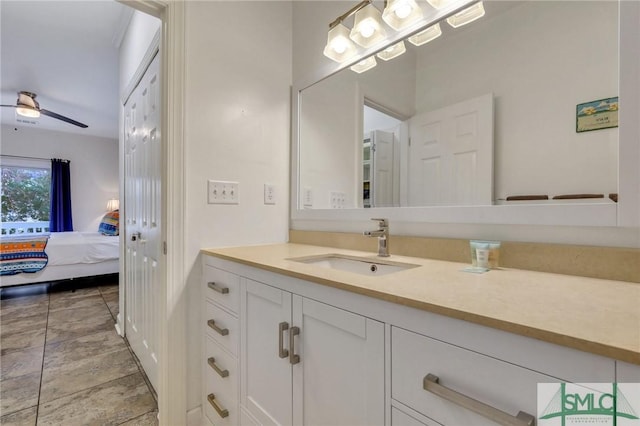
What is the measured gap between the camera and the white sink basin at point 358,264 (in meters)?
1.14

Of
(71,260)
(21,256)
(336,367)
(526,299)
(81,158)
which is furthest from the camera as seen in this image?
A: (81,158)

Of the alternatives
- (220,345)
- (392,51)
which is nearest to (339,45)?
(392,51)

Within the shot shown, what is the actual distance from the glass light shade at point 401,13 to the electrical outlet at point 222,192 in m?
1.05

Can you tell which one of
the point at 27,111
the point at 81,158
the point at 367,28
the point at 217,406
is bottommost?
the point at 217,406

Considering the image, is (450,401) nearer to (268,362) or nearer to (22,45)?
(268,362)

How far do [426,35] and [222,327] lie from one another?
1.51 m

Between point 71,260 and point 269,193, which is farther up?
point 269,193

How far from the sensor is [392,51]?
1344 millimetres

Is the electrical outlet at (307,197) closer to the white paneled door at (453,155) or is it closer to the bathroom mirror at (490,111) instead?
the bathroom mirror at (490,111)

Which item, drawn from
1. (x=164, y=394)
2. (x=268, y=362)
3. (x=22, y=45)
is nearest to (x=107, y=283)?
(x=22, y=45)

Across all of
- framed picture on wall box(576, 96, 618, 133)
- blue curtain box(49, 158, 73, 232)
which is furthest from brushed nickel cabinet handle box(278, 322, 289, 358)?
blue curtain box(49, 158, 73, 232)

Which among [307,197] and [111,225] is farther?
[111,225]

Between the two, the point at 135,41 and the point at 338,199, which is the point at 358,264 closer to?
the point at 338,199

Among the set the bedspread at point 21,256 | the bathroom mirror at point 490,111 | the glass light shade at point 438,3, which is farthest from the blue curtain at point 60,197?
the glass light shade at point 438,3
